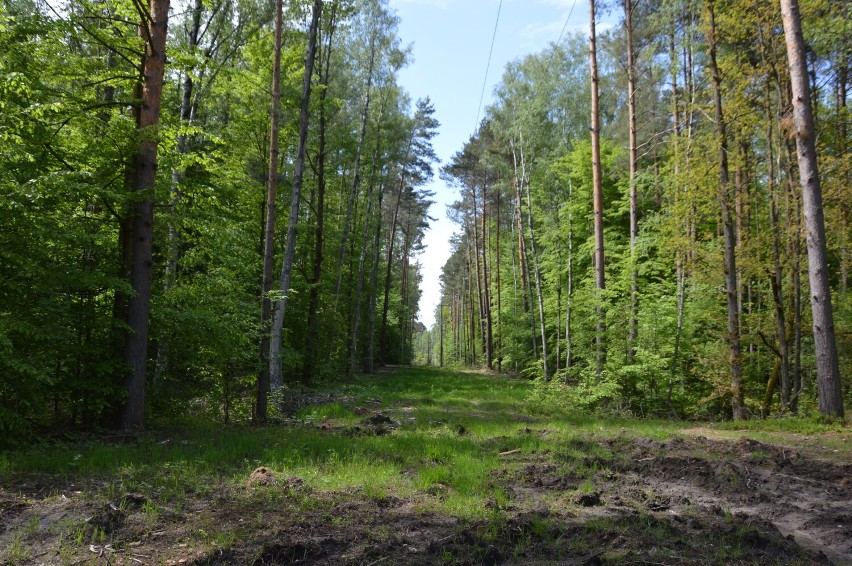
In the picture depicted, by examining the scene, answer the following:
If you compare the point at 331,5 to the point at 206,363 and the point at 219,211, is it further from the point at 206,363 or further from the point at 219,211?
the point at 206,363

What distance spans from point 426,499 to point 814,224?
8.99 metres

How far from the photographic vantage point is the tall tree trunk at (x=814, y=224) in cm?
886

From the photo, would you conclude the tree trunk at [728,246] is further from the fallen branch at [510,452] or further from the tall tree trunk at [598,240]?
the fallen branch at [510,452]

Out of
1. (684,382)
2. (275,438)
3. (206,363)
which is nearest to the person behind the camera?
(275,438)

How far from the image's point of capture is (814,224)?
9016 mm

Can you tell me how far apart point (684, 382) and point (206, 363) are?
1145 cm

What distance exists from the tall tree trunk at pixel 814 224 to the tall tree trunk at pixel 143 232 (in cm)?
1124

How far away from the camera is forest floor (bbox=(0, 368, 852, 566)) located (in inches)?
140

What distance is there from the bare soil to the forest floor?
0.07 feet

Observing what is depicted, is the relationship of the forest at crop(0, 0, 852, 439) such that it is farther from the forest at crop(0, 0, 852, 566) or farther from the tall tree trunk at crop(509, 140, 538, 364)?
the tall tree trunk at crop(509, 140, 538, 364)

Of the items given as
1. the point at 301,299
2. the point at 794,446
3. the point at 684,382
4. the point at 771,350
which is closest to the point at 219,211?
the point at 301,299

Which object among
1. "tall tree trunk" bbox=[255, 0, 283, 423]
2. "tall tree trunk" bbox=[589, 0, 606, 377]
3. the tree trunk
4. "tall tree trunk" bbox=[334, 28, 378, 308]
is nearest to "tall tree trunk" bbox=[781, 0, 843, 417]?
the tree trunk

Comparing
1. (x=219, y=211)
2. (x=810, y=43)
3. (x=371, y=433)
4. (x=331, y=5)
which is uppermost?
(x=331, y=5)

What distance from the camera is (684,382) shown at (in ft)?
41.1
